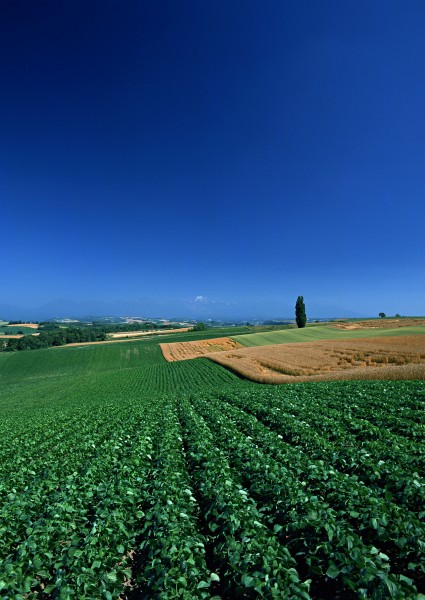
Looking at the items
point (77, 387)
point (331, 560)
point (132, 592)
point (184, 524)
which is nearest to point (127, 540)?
point (132, 592)

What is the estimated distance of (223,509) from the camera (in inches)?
262

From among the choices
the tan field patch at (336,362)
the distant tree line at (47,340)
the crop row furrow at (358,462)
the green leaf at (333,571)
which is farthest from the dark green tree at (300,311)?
the green leaf at (333,571)

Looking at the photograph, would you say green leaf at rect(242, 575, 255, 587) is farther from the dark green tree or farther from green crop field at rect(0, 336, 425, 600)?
the dark green tree

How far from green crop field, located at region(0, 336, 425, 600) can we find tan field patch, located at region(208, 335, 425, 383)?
15.6 m

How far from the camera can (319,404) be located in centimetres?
1766

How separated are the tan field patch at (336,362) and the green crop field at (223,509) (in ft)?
51.3

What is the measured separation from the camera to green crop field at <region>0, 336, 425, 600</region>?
470cm

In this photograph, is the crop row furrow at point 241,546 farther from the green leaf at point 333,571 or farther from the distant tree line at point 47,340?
the distant tree line at point 47,340

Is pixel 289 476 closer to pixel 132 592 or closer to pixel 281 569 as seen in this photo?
pixel 281 569

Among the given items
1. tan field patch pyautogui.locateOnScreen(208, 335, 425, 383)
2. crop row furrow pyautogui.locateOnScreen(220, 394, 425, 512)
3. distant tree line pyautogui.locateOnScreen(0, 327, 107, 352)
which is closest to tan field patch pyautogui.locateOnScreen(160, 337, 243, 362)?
tan field patch pyautogui.locateOnScreen(208, 335, 425, 383)

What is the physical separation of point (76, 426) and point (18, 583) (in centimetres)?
1403

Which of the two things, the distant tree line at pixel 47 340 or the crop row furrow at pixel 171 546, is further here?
the distant tree line at pixel 47 340

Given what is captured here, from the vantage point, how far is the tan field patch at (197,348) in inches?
2904

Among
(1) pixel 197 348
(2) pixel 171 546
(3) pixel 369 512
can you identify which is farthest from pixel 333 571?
(1) pixel 197 348
